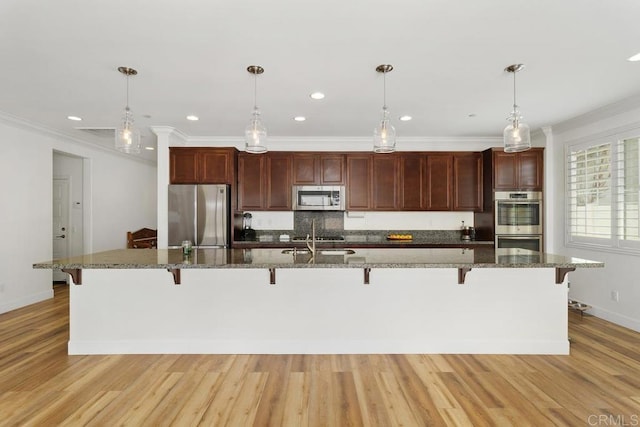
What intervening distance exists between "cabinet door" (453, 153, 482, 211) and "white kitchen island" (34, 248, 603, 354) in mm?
2360

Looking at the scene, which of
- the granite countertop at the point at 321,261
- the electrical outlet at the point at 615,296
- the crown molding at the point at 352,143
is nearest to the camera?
the granite countertop at the point at 321,261

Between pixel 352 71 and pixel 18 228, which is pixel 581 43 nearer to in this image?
pixel 352 71

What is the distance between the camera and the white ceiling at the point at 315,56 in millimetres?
2102

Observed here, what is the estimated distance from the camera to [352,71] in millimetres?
2936

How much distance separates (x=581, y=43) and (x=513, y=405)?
2541 millimetres

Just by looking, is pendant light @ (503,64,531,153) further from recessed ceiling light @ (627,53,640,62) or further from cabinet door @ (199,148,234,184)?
cabinet door @ (199,148,234,184)

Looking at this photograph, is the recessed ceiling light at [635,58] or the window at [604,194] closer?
the recessed ceiling light at [635,58]

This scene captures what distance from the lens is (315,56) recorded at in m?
2.67

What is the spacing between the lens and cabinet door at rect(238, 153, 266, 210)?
534 centimetres

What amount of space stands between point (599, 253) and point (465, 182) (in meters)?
1.87

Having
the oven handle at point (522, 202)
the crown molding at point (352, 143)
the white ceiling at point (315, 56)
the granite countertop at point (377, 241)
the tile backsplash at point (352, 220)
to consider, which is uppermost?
the white ceiling at point (315, 56)

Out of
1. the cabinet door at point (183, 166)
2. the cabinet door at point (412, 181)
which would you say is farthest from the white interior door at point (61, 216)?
the cabinet door at point (412, 181)

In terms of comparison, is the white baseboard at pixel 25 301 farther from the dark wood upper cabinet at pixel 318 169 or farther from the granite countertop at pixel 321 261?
the dark wood upper cabinet at pixel 318 169

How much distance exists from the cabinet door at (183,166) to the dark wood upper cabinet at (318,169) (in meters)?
1.47
